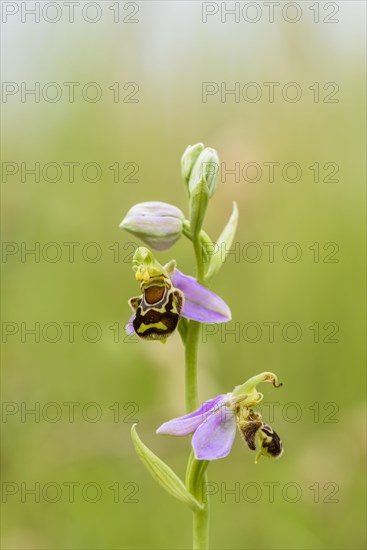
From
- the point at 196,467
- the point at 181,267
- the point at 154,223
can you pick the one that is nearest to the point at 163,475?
the point at 196,467

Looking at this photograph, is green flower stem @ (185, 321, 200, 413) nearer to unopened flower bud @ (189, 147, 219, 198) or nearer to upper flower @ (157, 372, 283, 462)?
upper flower @ (157, 372, 283, 462)

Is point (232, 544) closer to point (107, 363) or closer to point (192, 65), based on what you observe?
point (107, 363)

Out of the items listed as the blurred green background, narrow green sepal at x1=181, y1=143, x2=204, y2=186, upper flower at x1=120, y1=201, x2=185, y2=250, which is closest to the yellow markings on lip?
upper flower at x1=120, y1=201, x2=185, y2=250

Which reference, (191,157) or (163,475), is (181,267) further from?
(163,475)

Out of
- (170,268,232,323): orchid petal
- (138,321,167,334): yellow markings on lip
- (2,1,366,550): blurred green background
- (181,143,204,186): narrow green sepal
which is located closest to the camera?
(138,321,167,334): yellow markings on lip

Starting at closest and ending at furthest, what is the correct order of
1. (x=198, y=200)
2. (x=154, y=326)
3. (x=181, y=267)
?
(x=154, y=326), (x=198, y=200), (x=181, y=267)

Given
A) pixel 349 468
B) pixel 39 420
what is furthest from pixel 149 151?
pixel 349 468

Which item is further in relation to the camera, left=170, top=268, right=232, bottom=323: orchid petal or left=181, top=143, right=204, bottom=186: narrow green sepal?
left=181, top=143, right=204, bottom=186: narrow green sepal
